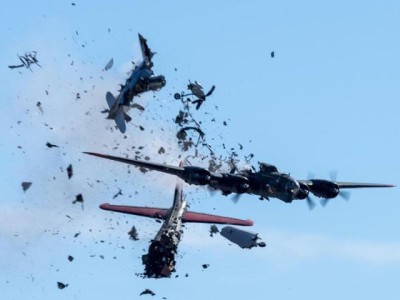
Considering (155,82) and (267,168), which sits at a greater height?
(155,82)

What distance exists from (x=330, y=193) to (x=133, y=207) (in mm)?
29693

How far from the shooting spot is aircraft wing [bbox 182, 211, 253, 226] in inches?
5694

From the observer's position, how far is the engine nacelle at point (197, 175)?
121 m

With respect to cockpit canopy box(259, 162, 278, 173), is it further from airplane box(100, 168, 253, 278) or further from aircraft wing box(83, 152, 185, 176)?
airplane box(100, 168, 253, 278)

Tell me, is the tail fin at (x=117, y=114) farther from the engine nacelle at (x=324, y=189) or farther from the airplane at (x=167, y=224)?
the engine nacelle at (x=324, y=189)

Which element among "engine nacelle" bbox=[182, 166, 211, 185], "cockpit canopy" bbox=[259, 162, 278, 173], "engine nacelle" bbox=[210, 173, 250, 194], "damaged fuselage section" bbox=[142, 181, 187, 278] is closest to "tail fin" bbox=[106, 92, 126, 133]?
"engine nacelle" bbox=[182, 166, 211, 185]

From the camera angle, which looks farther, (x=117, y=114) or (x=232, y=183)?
(x=117, y=114)

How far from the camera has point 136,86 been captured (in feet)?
410

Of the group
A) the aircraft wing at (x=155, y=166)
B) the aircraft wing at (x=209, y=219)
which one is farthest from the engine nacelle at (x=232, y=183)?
the aircraft wing at (x=209, y=219)

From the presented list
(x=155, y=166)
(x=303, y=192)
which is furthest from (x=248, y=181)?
(x=155, y=166)

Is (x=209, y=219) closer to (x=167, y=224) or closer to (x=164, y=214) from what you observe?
(x=164, y=214)

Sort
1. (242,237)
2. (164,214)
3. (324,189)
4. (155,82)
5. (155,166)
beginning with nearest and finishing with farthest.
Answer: (155,166) → (155,82) → (324,189) → (242,237) → (164,214)

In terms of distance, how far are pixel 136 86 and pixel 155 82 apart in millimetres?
2518

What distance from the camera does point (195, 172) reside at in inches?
4756
